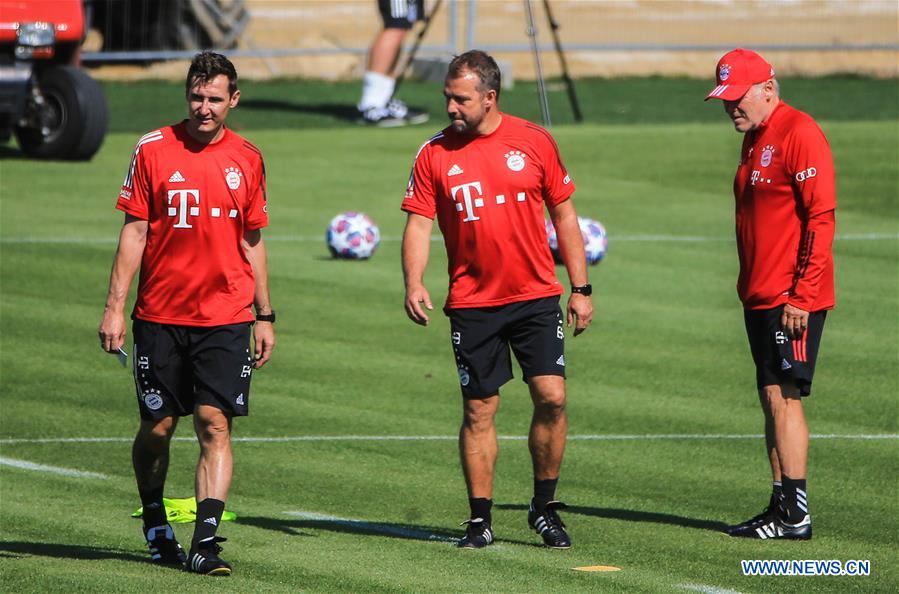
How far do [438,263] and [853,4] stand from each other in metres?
17.2

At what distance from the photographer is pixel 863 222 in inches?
797

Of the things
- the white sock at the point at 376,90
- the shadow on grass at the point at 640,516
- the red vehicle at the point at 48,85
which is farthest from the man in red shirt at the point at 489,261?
the white sock at the point at 376,90

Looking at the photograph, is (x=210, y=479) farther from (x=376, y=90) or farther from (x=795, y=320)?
(x=376, y=90)

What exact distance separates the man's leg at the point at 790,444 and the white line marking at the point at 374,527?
67.6 inches

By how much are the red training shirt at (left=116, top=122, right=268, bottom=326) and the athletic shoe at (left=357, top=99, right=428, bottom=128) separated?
56.7 ft

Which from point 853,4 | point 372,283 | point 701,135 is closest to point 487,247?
point 372,283

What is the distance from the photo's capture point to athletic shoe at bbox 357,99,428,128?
2534 cm

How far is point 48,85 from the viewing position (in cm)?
2045

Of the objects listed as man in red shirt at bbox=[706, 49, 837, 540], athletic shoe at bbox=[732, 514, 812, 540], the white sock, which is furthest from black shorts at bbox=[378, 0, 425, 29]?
athletic shoe at bbox=[732, 514, 812, 540]

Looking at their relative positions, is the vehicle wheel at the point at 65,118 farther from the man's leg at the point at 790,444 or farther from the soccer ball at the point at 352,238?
the man's leg at the point at 790,444

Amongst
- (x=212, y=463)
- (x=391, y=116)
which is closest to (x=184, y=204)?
(x=212, y=463)

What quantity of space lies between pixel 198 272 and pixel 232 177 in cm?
47

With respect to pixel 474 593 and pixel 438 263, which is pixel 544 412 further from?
pixel 438 263

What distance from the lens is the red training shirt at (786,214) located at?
28.5ft
